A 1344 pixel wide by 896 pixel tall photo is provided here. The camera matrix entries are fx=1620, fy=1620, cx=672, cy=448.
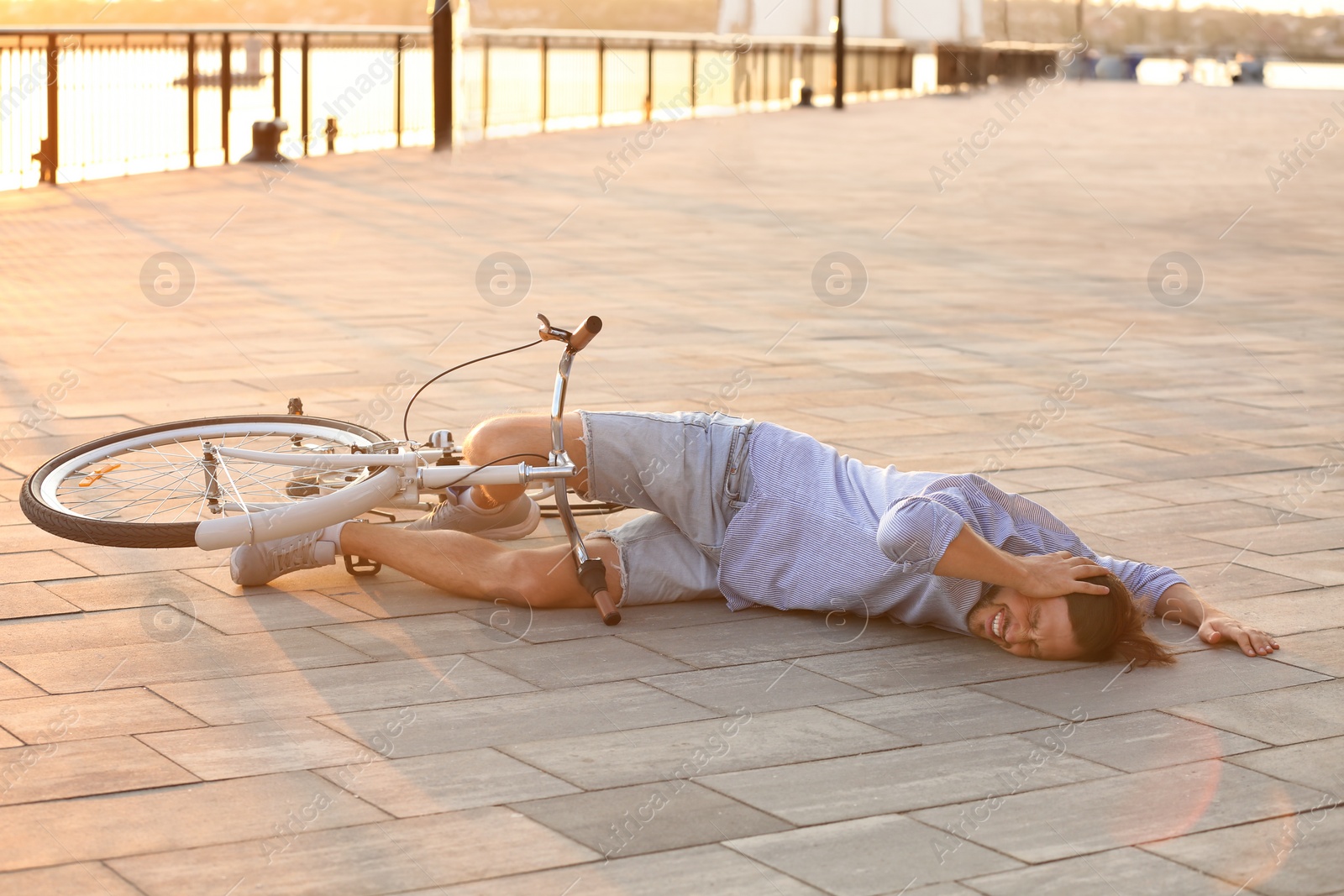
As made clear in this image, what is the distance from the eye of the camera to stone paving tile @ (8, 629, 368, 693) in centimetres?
384

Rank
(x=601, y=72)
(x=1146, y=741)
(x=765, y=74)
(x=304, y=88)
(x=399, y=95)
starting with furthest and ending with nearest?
(x=765, y=74), (x=601, y=72), (x=399, y=95), (x=304, y=88), (x=1146, y=741)

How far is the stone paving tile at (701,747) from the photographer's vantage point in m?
3.43

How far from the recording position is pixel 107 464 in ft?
15.3

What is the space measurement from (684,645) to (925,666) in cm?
62

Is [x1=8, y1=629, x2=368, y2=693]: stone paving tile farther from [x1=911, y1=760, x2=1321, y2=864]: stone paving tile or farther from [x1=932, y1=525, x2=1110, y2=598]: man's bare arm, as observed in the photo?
[x1=911, y1=760, x2=1321, y2=864]: stone paving tile

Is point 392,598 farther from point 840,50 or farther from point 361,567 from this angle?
point 840,50

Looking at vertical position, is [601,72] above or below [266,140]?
above

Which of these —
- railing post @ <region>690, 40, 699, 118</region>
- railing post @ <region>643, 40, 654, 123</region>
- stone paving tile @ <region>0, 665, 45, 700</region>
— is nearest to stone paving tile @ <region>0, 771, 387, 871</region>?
stone paving tile @ <region>0, 665, 45, 700</region>

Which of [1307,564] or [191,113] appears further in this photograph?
[191,113]

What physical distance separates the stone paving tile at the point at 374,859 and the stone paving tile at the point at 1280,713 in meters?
1.65

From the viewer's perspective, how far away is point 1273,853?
3148 mm

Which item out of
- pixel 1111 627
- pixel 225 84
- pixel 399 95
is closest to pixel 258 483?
pixel 1111 627

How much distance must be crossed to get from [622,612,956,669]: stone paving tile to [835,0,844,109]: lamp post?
91.6ft

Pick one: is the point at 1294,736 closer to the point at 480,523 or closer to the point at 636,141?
the point at 480,523
